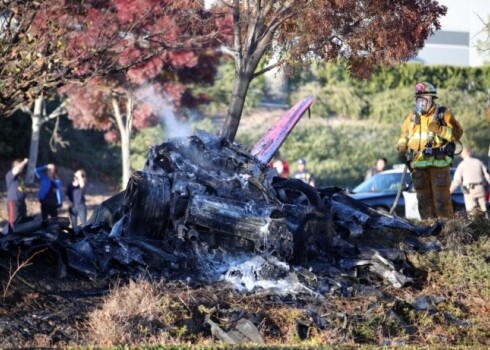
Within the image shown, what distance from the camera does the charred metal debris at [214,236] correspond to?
29.8ft

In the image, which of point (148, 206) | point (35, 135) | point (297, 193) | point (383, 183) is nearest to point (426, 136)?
point (297, 193)

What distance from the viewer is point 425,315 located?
893 cm

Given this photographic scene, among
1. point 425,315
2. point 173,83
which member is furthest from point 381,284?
point 173,83

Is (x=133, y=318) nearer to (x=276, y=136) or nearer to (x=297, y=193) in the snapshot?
(x=297, y=193)

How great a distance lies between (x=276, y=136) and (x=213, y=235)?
2.96m

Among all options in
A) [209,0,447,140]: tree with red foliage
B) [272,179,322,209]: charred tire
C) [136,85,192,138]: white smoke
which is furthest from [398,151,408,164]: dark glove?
[136,85,192,138]: white smoke

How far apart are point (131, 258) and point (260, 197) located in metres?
1.56

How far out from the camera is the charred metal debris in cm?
909

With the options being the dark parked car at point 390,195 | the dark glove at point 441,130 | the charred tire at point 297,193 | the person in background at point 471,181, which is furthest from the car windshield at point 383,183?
the charred tire at point 297,193

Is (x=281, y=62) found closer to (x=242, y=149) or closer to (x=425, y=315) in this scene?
(x=242, y=149)

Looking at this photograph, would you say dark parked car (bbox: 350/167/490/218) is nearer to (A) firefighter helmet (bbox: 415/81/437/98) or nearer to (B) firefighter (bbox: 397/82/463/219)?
(B) firefighter (bbox: 397/82/463/219)

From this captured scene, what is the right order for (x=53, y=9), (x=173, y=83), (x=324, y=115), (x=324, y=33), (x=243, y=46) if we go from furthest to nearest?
(x=324, y=115)
(x=173, y=83)
(x=243, y=46)
(x=324, y=33)
(x=53, y=9)

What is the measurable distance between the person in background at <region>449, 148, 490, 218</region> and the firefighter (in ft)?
14.5

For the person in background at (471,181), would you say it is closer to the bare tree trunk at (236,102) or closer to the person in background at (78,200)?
the bare tree trunk at (236,102)
